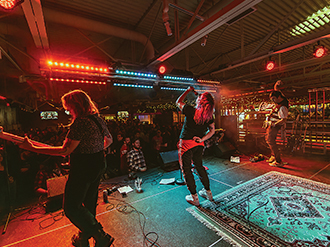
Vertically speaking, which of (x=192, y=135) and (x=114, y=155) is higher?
(x=192, y=135)

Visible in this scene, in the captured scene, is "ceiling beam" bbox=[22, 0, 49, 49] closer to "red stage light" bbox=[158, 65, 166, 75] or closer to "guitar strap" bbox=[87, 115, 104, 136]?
"guitar strap" bbox=[87, 115, 104, 136]

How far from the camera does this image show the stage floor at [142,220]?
2.17m

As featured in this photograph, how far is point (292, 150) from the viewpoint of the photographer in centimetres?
625

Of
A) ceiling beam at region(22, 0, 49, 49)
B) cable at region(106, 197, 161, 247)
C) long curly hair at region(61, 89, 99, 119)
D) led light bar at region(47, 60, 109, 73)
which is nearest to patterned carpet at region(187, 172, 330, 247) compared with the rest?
cable at region(106, 197, 161, 247)

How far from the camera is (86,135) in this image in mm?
1661

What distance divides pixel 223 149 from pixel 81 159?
18.8ft

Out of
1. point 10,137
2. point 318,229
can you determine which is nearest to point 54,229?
point 10,137

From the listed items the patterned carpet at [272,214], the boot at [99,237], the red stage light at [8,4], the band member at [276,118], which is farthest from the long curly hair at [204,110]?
the band member at [276,118]

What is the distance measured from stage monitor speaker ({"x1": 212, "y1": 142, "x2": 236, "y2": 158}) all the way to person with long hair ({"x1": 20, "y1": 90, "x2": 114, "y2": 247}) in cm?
527

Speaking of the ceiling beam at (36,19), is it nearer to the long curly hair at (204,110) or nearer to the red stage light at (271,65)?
the long curly hair at (204,110)

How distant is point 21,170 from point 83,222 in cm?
363

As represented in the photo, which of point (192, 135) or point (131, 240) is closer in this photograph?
point (131, 240)

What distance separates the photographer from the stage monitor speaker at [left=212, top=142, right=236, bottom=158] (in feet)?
20.5

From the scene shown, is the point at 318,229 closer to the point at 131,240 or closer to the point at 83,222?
the point at 131,240
